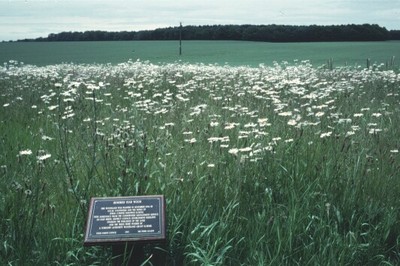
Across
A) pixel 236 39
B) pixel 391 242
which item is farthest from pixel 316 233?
A: pixel 236 39

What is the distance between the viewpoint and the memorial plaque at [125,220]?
3139 millimetres

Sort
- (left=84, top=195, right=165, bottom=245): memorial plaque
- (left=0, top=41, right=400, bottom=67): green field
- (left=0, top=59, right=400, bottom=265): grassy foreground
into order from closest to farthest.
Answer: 1. (left=84, top=195, right=165, bottom=245): memorial plaque
2. (left=0, top=59, right=400, bottom=265): grassy foreground
3. (left=0, top=41, right=400, bottom=67): green field

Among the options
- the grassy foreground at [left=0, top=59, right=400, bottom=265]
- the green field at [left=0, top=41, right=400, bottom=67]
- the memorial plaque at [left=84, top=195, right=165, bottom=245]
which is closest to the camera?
the memorial plaque at [left=84, top=195, right=165, bottom=245]

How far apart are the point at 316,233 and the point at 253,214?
1.90 feet

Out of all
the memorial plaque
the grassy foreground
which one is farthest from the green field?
the memorial plaque

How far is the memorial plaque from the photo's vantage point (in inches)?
124

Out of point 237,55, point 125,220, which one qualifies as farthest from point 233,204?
point 237,55

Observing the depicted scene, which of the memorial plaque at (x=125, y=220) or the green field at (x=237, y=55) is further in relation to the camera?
the green field at (x=237, y=55)

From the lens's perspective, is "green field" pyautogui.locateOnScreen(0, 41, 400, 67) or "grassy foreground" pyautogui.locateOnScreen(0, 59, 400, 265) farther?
"green field" pyautogui.locateOnScreen(0, 41, 400, 67)

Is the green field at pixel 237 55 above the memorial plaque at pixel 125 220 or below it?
above

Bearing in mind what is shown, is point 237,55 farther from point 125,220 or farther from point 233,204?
point 125,220

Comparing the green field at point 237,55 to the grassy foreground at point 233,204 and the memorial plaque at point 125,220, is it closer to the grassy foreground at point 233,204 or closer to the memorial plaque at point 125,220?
the grassy foreground at point 233,204

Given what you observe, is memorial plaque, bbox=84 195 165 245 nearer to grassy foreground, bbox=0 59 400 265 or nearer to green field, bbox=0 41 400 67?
grassy foreground, bbox=0 59 400 265

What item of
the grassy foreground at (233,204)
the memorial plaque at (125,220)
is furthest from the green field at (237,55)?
the memorial plaque at (125,220)
